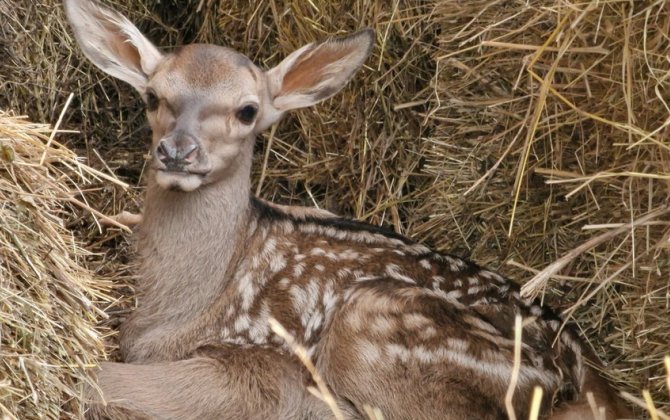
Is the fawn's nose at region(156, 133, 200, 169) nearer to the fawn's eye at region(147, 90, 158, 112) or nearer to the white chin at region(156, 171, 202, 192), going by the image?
the white chin at region(156, 171, 202, 192)

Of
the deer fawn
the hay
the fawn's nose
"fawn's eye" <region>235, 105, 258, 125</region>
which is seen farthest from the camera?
"fawn's eye" <region>235, 105, 258, 125</region>

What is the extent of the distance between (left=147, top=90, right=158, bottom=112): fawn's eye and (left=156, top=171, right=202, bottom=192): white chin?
407 mm

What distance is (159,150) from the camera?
4.85 meters

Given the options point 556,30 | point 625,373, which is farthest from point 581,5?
point 625,373

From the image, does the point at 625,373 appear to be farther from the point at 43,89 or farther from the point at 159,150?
the point at 43,89

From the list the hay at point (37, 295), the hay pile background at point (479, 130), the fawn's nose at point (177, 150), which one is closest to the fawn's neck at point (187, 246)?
the hay pile background at point (479, 130)

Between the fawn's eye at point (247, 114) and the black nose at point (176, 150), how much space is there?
384mm

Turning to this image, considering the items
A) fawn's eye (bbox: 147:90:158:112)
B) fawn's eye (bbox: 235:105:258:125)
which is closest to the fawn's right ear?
fawn's eye (bbox: 147:90:158:112)

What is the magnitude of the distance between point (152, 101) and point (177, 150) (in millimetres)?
493

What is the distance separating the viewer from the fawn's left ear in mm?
5359

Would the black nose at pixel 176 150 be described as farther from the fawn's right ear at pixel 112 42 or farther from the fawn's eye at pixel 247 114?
the fawn's right ear at pixel 112 42

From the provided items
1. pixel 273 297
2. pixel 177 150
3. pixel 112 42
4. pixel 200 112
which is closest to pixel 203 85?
pixel 200 112

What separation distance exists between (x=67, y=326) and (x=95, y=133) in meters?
2.39

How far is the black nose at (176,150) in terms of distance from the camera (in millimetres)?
4836
